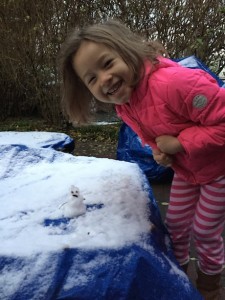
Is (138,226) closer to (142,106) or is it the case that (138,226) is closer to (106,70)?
(142,106)

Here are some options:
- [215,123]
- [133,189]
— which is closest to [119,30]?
[215,123]

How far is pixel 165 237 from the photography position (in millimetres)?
1507

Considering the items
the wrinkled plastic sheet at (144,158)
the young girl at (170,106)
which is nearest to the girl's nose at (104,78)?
the young girl at (170,106)

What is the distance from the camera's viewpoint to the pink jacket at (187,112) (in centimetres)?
137

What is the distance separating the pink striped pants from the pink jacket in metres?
0.09

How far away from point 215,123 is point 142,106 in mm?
284

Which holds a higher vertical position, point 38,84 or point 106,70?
point 106,70

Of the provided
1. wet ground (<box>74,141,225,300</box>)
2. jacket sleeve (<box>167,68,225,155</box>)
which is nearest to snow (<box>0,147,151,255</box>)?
jacket sleeve (<box>167,68,225,155</box>)

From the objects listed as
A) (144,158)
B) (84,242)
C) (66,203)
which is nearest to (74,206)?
(66,203)

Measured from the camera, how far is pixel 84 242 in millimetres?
1208

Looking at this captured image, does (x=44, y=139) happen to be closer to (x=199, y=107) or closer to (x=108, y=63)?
(x=108, y=63)

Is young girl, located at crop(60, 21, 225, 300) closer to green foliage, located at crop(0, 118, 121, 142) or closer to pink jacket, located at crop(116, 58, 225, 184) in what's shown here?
pink jacket, located at crop(116, 58, 225, 184)

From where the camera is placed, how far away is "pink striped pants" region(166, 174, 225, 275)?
1.61m

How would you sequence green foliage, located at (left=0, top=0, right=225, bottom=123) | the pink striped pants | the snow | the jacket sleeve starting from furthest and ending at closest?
green foliage, located at (left=0, top=0, right=225, bottom=123), the pink striped pants, the jacket sleeve, the snow
